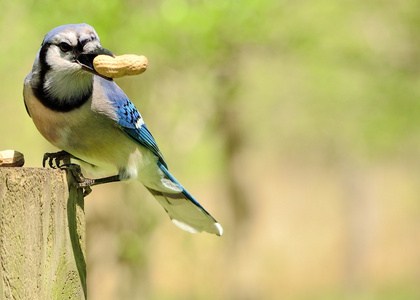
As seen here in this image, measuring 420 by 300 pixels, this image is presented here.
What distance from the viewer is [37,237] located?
1.75 meters

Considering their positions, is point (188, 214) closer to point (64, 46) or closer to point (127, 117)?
point (127, 117)

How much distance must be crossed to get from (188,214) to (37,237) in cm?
109

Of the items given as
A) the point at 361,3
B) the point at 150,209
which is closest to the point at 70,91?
the point at 150,209

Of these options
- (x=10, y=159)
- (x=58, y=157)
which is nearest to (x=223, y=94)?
(x=58, y=157)

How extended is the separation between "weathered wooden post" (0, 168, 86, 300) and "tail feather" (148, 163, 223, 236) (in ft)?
2.89

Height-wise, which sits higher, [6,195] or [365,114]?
[365,114]

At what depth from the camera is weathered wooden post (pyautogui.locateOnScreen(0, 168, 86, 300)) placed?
5.59 feet

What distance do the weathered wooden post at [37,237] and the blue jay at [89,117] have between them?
513 mm

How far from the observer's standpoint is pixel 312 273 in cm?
1753

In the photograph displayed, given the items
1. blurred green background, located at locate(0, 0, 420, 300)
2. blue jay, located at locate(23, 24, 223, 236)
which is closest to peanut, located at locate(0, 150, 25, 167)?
blue jay, located at locate(23, 24, 223, 236)

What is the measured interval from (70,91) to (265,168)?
16474 millimetres

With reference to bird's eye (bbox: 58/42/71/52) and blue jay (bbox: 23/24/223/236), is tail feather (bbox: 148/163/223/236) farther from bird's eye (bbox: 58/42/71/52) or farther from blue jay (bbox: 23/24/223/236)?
bird's eye (bbox: 58/42/71/52)

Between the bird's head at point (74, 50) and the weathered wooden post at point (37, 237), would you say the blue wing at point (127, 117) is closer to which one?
the bird's head at point (74, 50)

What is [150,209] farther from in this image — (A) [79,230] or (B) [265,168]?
(B) [265,168]
